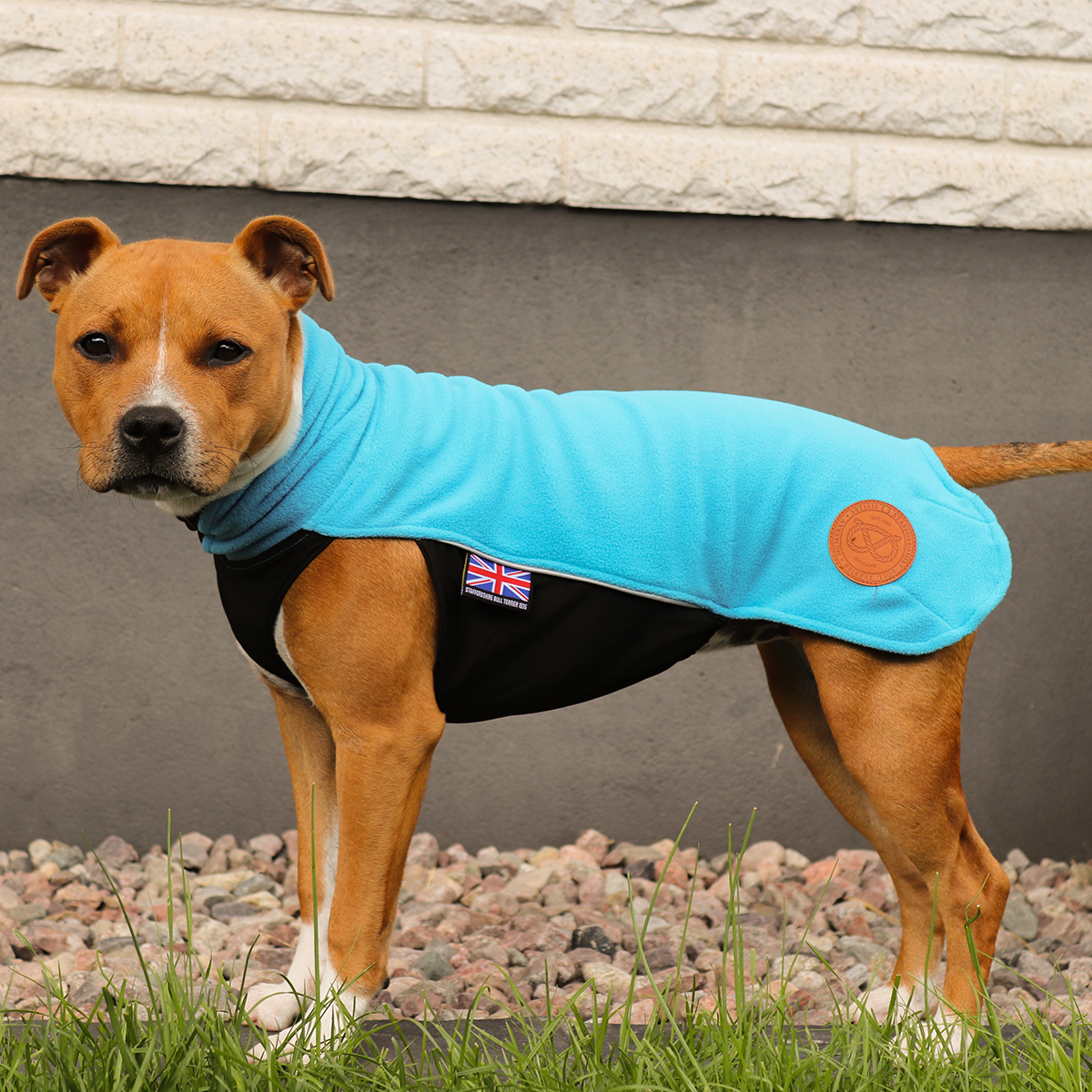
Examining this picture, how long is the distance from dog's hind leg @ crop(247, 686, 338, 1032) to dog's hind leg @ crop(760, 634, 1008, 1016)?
1.33 m

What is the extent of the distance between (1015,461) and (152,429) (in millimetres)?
2215

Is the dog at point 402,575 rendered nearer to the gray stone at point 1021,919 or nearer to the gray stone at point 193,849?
the gray stone at point 1021,919

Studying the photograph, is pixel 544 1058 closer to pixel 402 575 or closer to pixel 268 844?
Answer: pixel 402 575

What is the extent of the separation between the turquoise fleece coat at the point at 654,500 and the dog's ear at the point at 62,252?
0.53 m

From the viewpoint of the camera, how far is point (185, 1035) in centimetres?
238

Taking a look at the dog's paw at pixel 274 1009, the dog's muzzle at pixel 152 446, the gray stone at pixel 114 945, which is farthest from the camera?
Answer: the gray stone at pixel 114 945

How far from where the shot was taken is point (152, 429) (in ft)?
7.89

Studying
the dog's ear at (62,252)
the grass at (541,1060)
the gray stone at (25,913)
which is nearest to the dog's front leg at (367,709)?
the grass at (541,1060)

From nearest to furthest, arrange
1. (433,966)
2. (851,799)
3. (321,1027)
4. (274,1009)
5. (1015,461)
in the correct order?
1. (321,1027)
2. (274,1009)
3. (1015,461)
4. (851,799)
5. (433,966)

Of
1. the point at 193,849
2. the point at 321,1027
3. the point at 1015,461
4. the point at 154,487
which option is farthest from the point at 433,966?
the point at 1015,461

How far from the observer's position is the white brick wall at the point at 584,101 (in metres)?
4.27

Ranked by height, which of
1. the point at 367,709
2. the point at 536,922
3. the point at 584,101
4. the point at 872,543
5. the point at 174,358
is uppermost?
the point at 584,101

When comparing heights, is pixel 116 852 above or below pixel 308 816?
below

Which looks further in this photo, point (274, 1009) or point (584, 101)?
point (584, 101)
